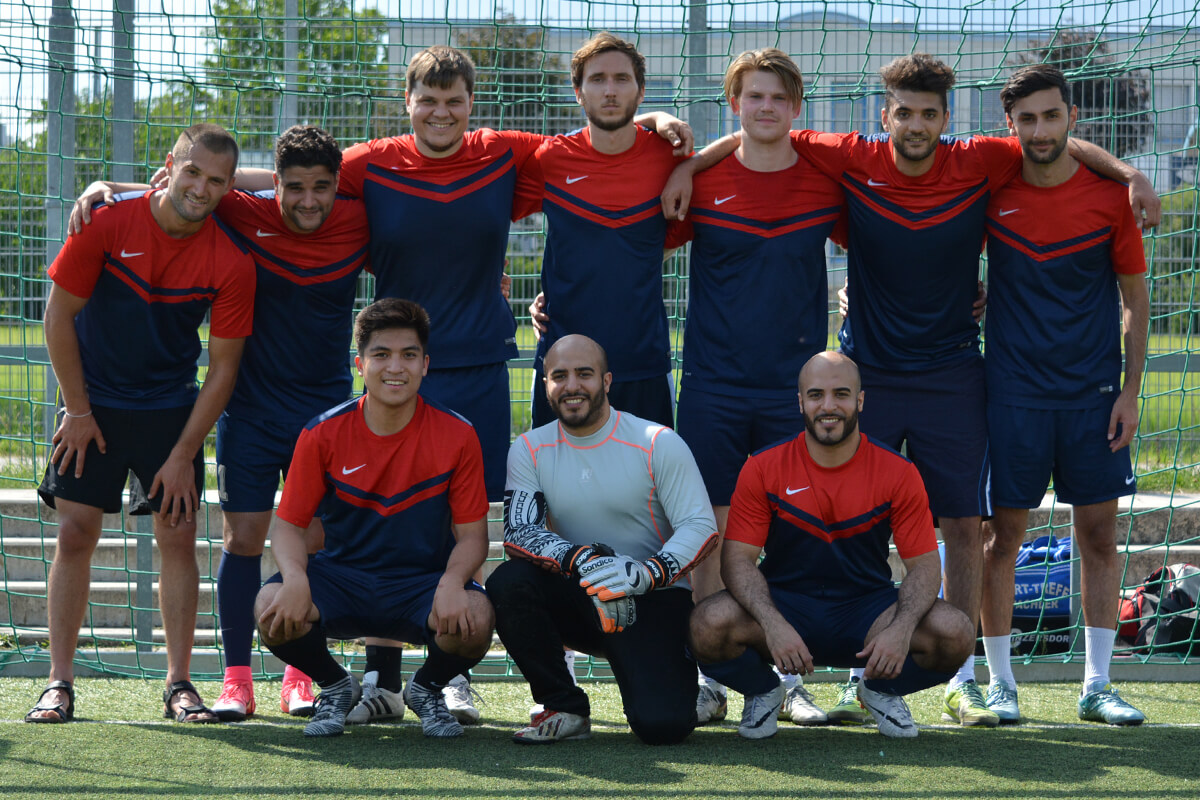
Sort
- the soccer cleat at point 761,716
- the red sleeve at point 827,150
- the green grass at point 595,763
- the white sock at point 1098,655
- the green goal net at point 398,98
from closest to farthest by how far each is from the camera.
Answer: the green grass at point 595,763 → the soccer cleat at point 761,716 → the red sleeve at point 827,150 → the white sock at point 1098,655 → the green goal net at point 398,98

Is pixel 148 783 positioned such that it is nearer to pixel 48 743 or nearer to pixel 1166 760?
pixel 48 743

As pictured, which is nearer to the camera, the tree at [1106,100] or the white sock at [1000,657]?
the white sock at [1000,657]

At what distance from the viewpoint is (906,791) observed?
3.07 m

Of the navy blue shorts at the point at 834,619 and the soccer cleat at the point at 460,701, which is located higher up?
the navy blue shorts at the point at 834,619

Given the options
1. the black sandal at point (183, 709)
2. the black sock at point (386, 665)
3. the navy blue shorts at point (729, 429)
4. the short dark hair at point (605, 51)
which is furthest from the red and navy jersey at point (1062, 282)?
the black sandal at point (183, 709)

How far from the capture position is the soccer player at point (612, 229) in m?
3.90

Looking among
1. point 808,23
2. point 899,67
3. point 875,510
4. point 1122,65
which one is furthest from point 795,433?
point 808,23

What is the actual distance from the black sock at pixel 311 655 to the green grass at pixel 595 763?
20 cm

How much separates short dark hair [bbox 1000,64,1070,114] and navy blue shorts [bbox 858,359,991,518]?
2.80 feet

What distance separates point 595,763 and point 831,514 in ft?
3.27

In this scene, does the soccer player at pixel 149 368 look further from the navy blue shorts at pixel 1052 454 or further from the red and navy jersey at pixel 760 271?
the navy blue shorts at pixel 1052 454

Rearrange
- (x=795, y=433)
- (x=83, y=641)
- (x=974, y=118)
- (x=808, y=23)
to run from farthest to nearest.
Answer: (x=974, y=118) < (x=808, y=23) < (x=83, y=641) < (x=795, y=433)

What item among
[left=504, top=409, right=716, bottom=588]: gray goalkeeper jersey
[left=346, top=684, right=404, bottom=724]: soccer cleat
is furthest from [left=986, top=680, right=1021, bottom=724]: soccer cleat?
[left=346, top=684, right=404, bottom=724]: soccer cleat

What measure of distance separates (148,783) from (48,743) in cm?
59
